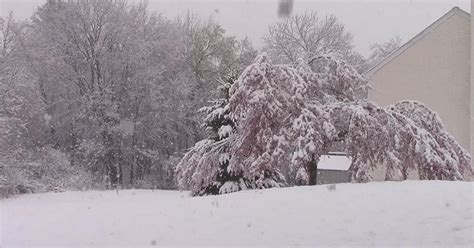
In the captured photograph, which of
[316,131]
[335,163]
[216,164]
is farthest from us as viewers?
[335,163]

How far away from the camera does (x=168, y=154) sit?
34.9 meters

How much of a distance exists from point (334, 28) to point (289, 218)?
3517cm

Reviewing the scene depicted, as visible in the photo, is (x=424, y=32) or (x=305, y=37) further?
(x=305, y=37)

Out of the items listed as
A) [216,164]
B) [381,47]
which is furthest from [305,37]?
[216,164]

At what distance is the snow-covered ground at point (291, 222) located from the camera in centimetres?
566

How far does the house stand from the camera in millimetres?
21297

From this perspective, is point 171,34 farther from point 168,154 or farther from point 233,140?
point 233,140

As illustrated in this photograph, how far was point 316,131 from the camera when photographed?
36.3ft

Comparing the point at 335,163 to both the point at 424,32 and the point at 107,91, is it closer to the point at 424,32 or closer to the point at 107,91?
the point at 424,32

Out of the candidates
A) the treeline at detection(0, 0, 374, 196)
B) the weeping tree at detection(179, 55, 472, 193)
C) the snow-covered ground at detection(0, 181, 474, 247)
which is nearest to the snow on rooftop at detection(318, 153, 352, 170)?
the treeline at detection(0, 0, 374, 196)

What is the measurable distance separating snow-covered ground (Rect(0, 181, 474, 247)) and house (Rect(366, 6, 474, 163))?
15158 mm

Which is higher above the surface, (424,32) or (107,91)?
(424,32)

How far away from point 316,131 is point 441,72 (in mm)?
12914

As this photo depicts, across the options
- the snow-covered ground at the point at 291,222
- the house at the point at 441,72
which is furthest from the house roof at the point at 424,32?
the snow-covered ground at the point at 291,222
